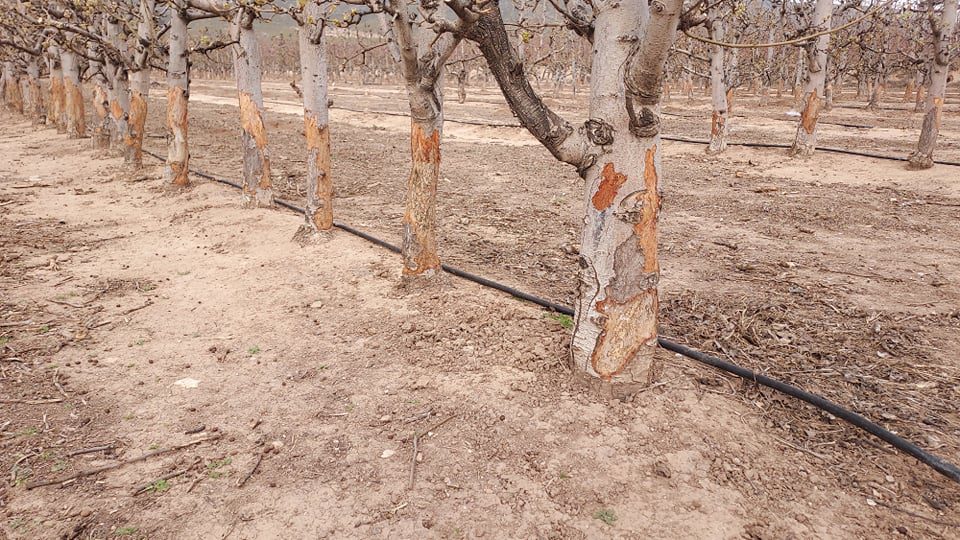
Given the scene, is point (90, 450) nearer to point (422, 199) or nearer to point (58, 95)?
point (422, 199)

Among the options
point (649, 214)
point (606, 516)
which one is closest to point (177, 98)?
point (649, 214)

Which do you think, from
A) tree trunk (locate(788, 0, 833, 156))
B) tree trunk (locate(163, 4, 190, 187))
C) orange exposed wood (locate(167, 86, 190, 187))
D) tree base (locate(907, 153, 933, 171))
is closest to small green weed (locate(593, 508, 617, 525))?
tree trunk (locate(163, 4, 190, 187))

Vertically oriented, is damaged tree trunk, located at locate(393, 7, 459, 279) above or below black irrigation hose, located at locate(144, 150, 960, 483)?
above

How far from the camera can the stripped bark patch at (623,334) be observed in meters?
3.42

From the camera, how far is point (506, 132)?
1805cm

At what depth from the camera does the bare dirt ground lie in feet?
9.21

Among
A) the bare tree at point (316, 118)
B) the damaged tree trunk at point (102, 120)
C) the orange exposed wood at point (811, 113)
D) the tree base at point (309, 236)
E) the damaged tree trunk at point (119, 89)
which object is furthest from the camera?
the damaged tree trunk at point (102, 120)

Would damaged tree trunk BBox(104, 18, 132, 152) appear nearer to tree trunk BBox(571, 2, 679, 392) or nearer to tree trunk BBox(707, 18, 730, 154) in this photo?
tree trunk BBox(571, 2, 679, 392)

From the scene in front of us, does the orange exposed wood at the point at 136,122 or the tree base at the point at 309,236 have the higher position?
the orange exposed wood at the point at 136,122

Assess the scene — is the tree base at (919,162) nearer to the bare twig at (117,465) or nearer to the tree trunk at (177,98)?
the bare twig at (117,465)

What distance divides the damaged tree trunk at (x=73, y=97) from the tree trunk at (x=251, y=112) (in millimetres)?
11788

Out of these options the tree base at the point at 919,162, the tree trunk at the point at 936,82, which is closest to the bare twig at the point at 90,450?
the tree trunk at the point at 936,82

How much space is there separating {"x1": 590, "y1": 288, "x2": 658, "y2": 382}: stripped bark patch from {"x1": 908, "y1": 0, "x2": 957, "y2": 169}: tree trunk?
1040cm

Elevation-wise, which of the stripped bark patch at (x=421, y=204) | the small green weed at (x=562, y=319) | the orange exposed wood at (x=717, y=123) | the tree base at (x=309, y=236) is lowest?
the small green weed at (x=562, y=319)
